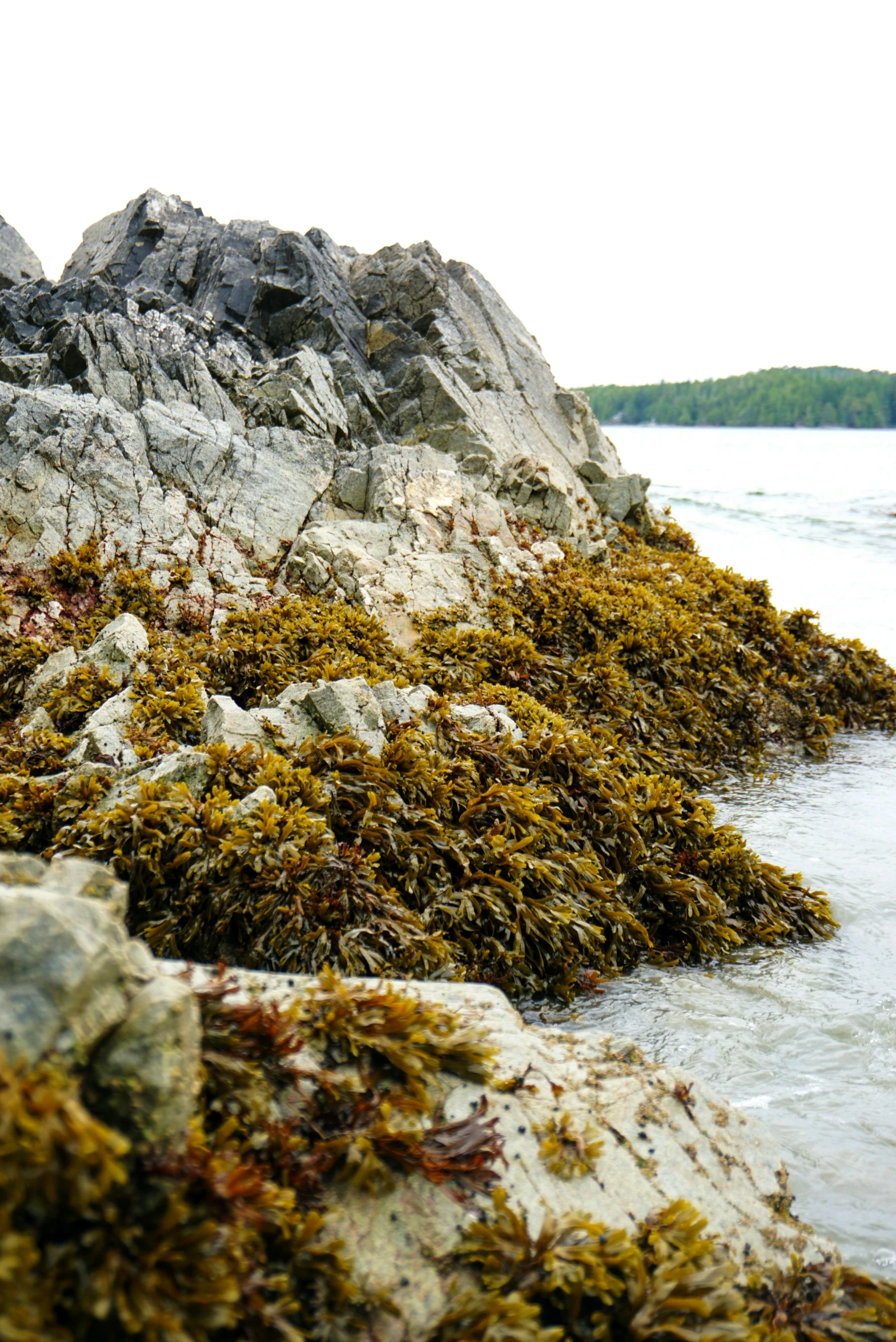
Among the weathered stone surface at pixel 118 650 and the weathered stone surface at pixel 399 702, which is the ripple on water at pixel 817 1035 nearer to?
the weathered stone surface at pixel 399 702

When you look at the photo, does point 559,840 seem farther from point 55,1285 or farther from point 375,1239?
point 55,1285

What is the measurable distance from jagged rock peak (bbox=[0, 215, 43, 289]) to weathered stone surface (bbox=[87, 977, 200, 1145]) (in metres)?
23.6

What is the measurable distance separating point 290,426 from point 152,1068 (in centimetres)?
1011

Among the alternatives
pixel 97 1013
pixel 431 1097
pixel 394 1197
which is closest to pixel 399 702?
pixel 431 1097

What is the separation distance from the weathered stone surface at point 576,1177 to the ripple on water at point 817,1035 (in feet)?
2.25

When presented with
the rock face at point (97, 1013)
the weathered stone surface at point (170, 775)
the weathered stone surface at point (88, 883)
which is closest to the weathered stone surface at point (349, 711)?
the weathered stone surface at point (170, 775)

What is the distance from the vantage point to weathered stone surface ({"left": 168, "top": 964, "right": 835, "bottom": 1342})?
227cm

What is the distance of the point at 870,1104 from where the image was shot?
3.96 meters

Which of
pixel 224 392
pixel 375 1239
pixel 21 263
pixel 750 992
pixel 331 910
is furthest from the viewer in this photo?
pixel 21 263

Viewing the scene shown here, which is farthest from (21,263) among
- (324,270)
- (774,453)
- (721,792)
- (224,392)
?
(774,453)

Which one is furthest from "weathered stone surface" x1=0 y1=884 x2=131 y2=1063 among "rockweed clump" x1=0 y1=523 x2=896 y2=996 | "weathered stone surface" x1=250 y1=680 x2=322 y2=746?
"weathered stone surface" x1=250 y1=680 x2=322 y2=746

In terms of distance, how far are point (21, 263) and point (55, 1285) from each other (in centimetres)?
2606

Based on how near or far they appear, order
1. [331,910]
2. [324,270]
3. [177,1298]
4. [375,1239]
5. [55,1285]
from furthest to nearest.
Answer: [324,270] < [331,910] < [375,1239] < [177,1298] < [55,1285]

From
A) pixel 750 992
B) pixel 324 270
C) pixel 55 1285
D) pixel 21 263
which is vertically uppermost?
pixel 21 263
